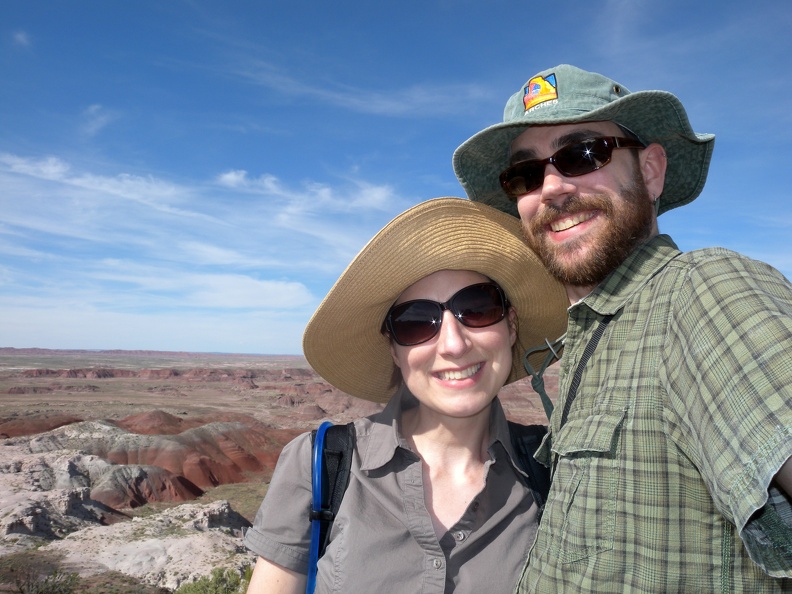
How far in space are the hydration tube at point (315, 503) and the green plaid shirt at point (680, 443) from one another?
30.8 inches

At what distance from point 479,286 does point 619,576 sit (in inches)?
51.8

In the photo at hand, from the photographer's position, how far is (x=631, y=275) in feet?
5.77

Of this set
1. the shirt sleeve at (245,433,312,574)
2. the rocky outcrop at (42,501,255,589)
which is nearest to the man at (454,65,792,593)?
the shirt sleeve at (245,433,312,574)

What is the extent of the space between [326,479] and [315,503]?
0.33 feet

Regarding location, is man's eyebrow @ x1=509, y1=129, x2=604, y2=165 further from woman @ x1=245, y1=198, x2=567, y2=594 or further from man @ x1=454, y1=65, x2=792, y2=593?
woman @ x1=245, y1=198, x2=567, y2=594

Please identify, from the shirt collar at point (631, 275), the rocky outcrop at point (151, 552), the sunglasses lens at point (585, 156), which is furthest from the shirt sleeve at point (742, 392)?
the rocky outcrop at point (151, 552)

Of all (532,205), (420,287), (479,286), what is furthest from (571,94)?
(420,287)

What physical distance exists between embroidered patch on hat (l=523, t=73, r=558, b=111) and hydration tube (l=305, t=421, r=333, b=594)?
160 cm

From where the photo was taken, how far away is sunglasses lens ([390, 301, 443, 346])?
2.36 m

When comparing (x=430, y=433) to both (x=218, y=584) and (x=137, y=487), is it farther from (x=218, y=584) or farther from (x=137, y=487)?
(x=137, y=487)

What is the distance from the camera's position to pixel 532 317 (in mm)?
2828

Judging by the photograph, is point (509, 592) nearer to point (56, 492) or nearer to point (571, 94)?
point (571, 94)

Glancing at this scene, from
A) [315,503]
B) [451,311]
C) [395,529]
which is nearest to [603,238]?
[451,311]

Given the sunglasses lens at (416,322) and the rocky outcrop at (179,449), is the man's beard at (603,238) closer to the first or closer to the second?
the sunglasses lens at (416,322)
